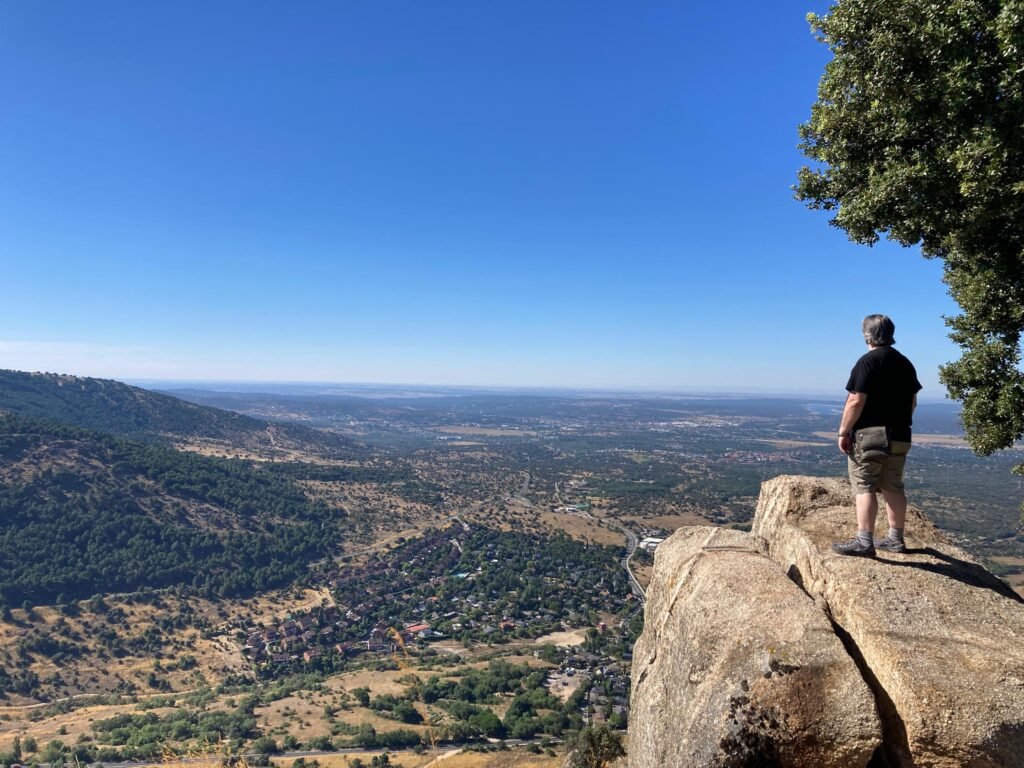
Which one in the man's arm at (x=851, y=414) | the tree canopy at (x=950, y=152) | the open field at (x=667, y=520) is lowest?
the open field at (x=667, y=520)

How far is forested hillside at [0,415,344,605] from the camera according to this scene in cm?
8012

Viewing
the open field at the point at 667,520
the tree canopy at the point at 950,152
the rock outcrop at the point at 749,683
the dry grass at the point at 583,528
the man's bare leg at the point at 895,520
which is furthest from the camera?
the open field at the point at 667,520

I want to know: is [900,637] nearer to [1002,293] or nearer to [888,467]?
[888,467]

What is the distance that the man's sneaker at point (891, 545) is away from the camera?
24.4 ft

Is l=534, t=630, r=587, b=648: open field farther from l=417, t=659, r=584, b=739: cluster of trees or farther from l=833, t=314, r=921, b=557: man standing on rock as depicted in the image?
l=833, t=314, r=921, b=557: man standing on rock

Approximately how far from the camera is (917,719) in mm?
4793

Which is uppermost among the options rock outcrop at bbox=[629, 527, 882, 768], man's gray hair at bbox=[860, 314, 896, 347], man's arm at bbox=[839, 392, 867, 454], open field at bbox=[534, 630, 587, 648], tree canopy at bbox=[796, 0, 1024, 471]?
tree canopy at bbox=[796, 0, 1024, 471]

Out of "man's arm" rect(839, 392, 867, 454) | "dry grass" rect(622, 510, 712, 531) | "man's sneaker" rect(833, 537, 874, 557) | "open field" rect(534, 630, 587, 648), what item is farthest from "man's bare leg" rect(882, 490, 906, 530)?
"dry grass" rect(622, 510, 712, 531)

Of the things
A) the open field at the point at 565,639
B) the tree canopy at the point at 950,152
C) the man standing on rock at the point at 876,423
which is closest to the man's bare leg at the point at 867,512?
the man standing on rock at the point at 876,423

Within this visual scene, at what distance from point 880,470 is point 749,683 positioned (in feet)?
12.0

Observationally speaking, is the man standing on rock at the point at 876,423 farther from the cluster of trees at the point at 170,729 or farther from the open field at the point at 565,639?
the open field at the point at 565,639

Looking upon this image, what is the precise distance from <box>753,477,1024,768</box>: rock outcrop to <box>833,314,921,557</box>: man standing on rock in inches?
25.7

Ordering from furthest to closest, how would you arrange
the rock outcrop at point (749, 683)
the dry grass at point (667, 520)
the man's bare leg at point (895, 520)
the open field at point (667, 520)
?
the dry grass at point (667, 520)
the open field at point (667, 520)
the man's bare leg at point (895, 520)
the rock outcrop at point (749, 683)

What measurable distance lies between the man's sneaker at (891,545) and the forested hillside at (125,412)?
191 m
